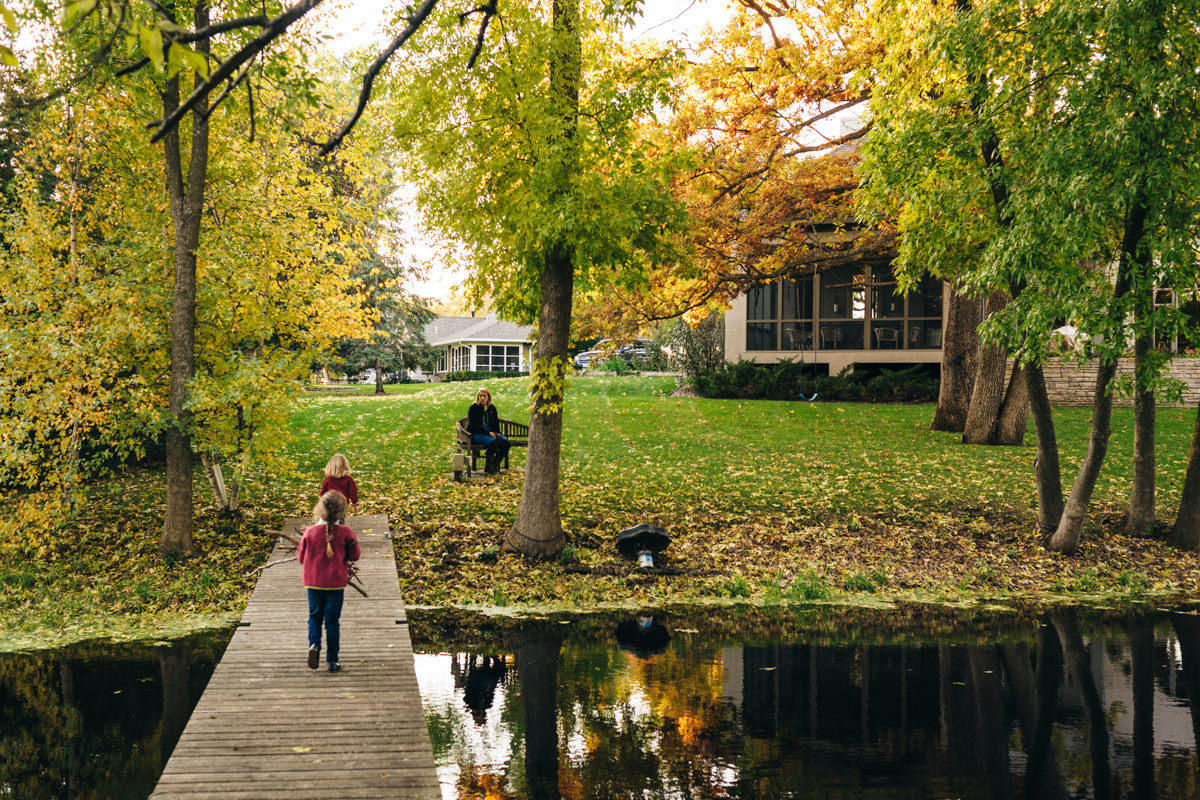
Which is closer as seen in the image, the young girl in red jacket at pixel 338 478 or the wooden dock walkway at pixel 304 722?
the wooden dock walkway at pixel 304 722

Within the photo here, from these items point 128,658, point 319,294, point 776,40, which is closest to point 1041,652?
point 128,658

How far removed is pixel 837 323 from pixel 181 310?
85.3 feet

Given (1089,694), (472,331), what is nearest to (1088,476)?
(1089,694)

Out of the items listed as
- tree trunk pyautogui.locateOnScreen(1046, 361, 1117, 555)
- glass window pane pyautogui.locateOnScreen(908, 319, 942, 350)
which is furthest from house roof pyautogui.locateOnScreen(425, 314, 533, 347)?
tree trunk pyautogui.locateOnScreen(1046, 361, 1117, 555)

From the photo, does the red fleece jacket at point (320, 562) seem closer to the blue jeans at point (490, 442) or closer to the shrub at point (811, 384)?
the blue jeans at point (490, 442)

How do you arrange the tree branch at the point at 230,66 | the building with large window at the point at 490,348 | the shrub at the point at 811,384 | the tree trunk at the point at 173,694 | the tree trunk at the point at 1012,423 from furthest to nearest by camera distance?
the building with large window at the point at 490,348 → the shrub at the point at 811,384 → the tree trunk at the point at 1012,423 → the tree trunk at the point at 173,694 → the tree branch at the point at 230,66

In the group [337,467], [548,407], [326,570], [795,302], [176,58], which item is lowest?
[326,570]

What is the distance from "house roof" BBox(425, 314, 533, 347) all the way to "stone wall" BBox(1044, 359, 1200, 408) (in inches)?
1402

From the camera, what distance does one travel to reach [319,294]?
12430 millimetres

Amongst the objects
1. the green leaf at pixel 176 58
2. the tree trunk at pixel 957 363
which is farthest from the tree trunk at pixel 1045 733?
A: the tree trunk at pixel 957 363

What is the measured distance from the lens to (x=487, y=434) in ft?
52.9

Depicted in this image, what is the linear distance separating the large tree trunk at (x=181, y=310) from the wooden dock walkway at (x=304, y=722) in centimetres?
342

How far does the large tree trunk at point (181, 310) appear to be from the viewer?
36.2 ft

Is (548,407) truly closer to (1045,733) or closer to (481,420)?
(481,420)
